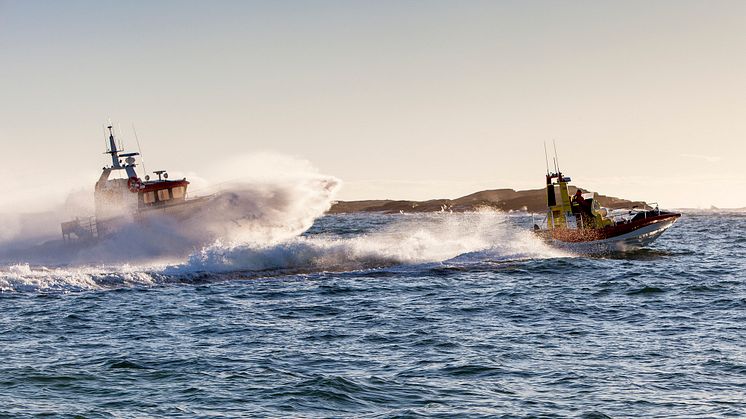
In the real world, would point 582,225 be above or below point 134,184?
below

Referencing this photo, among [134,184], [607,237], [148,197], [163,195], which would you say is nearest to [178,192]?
[163,195]

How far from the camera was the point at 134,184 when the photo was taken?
4803 centimetres

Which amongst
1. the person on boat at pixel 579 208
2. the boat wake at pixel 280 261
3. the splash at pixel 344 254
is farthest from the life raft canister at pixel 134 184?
the person on boat at pixel 579 208

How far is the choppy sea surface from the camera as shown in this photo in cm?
1366

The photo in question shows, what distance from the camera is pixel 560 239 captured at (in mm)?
42000

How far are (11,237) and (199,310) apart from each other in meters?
30.7

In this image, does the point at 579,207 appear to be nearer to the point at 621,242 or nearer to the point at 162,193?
the point at 621,242

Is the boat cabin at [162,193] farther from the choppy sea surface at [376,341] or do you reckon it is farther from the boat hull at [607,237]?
the boat hull at [607,237]

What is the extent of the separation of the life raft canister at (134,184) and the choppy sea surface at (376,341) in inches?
504

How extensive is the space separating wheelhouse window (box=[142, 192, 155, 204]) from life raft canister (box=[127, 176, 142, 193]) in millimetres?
648

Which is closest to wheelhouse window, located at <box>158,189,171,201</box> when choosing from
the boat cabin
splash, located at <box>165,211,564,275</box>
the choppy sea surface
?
the boat cabin

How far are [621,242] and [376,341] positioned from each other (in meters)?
26.8

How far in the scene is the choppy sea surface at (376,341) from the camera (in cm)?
1366

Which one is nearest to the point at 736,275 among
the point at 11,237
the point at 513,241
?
the point at 513,241
